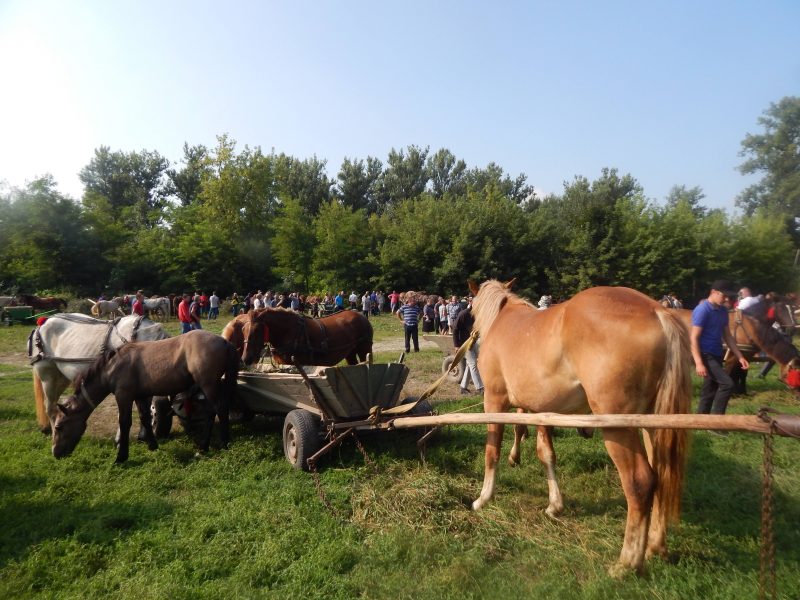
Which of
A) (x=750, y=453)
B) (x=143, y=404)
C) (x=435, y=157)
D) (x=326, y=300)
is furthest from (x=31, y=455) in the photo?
(x=435, y=157)

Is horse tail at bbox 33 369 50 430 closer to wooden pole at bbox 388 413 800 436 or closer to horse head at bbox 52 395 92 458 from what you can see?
horse head at bbox 52 395 92 458

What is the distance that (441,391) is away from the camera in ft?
31.7

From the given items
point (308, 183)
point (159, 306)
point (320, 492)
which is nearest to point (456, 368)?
point (320, 492)

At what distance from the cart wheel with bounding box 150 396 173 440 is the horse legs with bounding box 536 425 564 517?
487cm

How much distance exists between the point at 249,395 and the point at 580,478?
394 centimetres

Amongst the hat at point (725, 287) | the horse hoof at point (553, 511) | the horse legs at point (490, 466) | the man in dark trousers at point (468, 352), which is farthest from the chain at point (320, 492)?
the hat at point (725, 287)

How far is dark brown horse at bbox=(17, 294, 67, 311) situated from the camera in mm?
26828

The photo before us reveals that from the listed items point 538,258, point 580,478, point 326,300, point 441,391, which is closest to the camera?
point 580,478

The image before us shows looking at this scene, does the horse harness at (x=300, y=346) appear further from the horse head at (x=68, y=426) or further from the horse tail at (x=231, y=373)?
the horse head at (x=68, y=426)

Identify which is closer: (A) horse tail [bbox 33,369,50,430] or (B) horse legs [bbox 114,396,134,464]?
(B) horse legs [bbox 114,396,134,464]

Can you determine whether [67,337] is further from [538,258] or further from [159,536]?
[538,258]

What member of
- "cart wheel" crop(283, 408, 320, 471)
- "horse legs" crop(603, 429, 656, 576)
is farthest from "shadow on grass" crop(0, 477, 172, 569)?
"horse legs" crop(603, 429, 656, 576)

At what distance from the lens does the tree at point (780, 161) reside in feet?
132

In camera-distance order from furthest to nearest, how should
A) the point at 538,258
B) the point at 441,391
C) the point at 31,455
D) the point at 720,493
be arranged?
1. the point at 538,258
2. the point at 441,391
3. the point at 31,455
4. the point at 720,493
